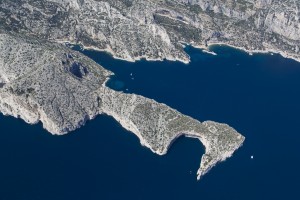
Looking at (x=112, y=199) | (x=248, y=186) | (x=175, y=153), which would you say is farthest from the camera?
(x=175, y=153)

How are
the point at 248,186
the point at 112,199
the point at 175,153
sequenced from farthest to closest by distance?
the point at 175,153 < the point at 248,186 < the point at 112,199

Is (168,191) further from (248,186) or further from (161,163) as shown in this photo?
(248,186)

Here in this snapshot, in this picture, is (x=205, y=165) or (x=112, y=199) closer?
(x=112, y=199)

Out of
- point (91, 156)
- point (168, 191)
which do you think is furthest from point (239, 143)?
point (91, 156)

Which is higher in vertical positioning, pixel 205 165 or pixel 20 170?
pixel 205 165

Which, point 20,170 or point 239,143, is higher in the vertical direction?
point 239,143

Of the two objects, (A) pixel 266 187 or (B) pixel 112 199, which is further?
(A) pixel 266 187

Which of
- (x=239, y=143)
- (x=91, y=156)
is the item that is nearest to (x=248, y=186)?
(x=239, y=143)

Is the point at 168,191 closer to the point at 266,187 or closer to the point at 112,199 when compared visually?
the point at 112,199
